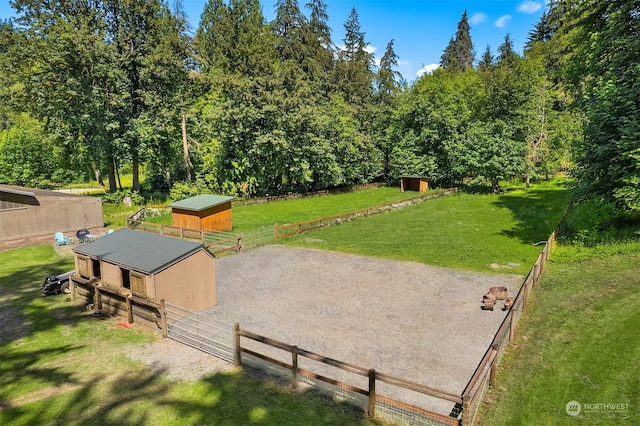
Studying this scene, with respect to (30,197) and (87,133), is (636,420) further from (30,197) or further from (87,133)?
(87,133)

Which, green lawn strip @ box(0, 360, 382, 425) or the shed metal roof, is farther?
the shed metal roof

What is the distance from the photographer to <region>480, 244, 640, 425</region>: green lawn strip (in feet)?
25.5

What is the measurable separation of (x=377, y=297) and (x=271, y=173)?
2726 centimetres

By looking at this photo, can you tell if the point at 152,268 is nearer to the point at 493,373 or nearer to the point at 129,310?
the point at 129,310

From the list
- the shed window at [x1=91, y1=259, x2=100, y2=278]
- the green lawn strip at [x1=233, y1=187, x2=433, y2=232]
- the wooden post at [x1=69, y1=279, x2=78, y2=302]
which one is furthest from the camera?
the green lawn strip at [x1=233, y1=187, x2=433, y2=232]

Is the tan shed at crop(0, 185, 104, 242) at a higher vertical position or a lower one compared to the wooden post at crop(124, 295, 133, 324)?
higher

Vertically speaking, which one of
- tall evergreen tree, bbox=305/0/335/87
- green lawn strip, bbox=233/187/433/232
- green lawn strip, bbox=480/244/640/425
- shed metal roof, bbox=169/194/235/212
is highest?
tall evergreen tree, bbox=305/0/335/87

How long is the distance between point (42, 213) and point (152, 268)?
19.0 metres

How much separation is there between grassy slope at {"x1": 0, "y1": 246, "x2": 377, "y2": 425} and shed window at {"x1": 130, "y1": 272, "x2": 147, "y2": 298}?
1.26 metres

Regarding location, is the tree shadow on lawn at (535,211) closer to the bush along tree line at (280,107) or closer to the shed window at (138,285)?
the bush along tree line at (280,107)

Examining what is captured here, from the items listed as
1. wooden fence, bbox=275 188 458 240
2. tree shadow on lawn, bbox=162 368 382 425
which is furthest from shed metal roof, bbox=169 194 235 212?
tree shadow on lawn, bbox=162 368 382 425

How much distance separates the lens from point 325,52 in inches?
2274

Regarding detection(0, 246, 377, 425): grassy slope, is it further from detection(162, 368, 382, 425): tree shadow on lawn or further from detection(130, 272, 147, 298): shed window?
detection(130, 272, 147, 298): shed window

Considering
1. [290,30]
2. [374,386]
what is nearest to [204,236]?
[374,386]
